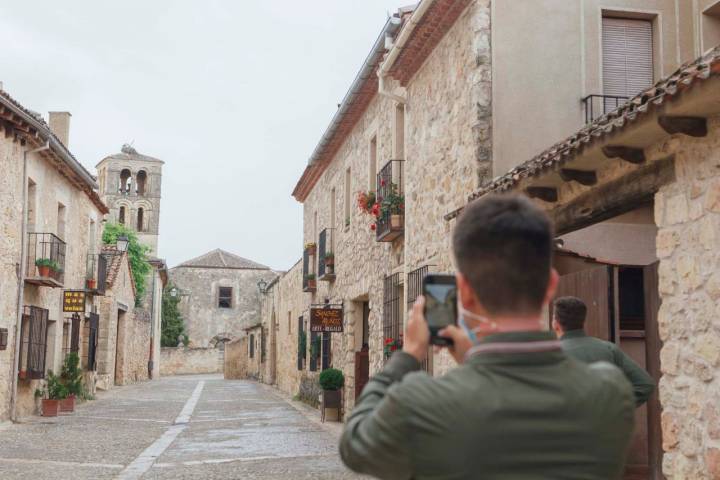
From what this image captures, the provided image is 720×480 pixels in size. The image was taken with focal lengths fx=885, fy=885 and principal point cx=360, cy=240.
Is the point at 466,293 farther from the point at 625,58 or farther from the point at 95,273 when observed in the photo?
the point at 95,273

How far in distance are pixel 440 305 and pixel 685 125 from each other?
12.6 feet

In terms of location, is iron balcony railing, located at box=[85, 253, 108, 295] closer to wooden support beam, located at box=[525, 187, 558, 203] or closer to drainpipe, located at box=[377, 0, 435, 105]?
drainpipe, located at box=[377, 0, 435, 105]

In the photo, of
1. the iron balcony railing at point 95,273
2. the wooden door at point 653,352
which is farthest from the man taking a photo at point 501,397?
the iron balcony railing at point 95,273

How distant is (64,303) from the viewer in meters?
19.2

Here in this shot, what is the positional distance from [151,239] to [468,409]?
62156mm

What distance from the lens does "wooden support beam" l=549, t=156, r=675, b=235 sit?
5.80 meters

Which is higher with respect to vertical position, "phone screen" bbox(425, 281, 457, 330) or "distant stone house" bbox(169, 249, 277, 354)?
"distant stone house" bbox(169, 249, 277, 354)

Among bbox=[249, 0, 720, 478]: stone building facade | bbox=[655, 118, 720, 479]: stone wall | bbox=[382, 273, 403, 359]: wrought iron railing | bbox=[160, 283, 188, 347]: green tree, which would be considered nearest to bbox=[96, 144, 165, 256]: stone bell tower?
bbox=[160, 283, 188, 347]: green tree

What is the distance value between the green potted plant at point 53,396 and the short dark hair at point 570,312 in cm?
1461

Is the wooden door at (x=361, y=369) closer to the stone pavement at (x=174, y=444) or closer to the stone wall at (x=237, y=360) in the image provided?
the stone pavement at (x=174, y=444)

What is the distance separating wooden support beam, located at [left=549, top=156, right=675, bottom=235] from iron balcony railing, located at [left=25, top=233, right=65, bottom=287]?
11.8 meters

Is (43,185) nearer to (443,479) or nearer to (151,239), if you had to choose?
(443,479)

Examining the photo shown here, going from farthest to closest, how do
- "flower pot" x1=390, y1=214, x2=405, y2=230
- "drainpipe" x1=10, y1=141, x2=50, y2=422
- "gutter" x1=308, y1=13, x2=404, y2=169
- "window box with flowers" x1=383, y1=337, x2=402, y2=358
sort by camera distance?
"drainpipe" x1=10, y1=141, x2=50, y2=422 < "gutter" x1=308, y1=13, x2=404, y2=169 < "flower pot" x1=390, y1=214, x2=405, y2=230 < "window box with flowers" x1=383, y1=337, x2=402, y2=358

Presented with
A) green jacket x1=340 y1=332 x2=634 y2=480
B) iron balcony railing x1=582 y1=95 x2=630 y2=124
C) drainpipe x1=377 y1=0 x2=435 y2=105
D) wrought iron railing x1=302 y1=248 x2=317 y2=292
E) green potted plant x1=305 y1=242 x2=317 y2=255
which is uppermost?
drainpipe x1=377 y1=0 x2=435 y2=105
